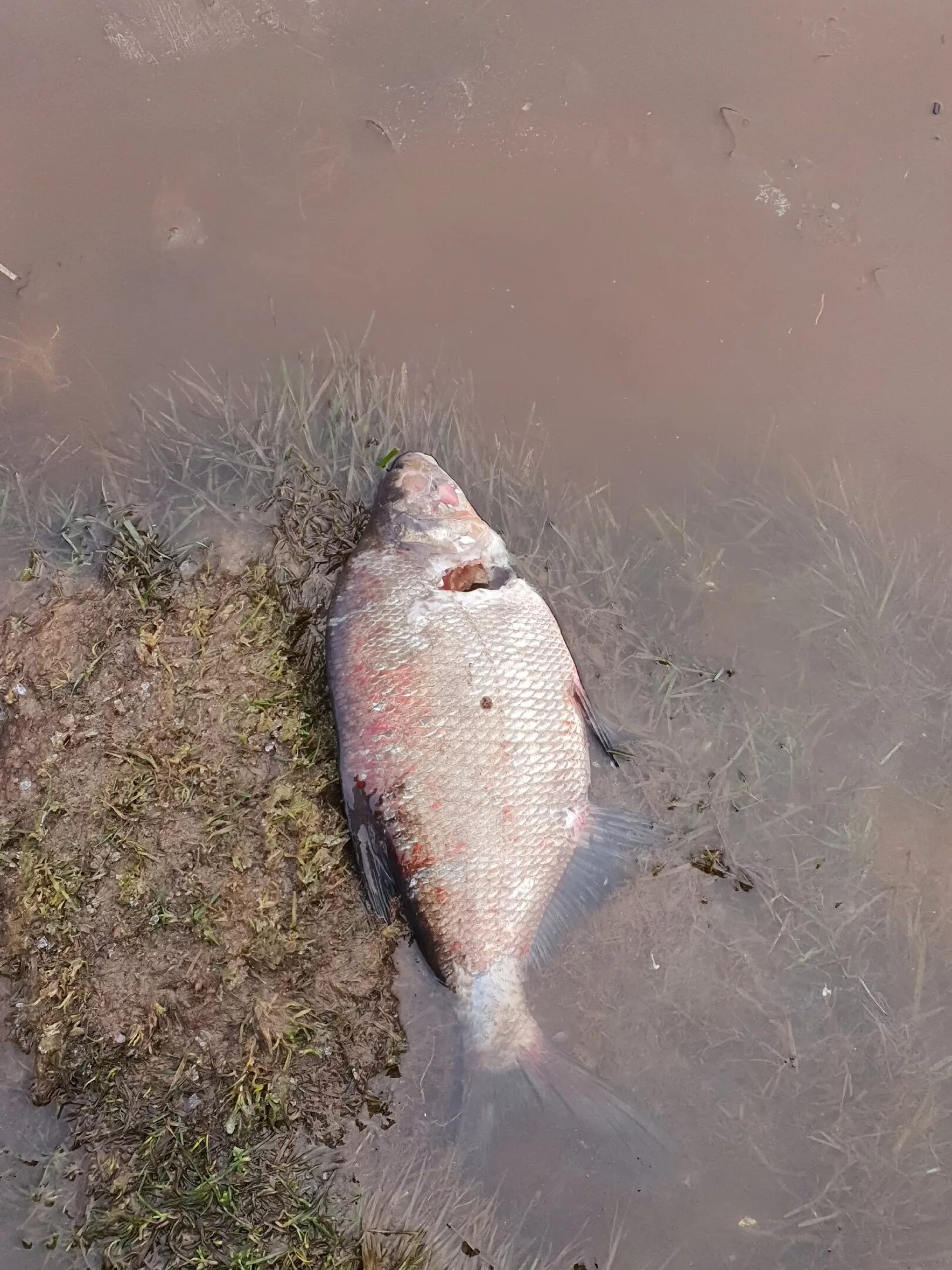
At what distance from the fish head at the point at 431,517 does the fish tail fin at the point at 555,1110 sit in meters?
1.68

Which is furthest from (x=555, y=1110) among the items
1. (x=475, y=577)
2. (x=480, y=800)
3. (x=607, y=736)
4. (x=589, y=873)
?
(x=475, y=577)

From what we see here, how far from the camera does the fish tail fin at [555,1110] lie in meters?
2.57

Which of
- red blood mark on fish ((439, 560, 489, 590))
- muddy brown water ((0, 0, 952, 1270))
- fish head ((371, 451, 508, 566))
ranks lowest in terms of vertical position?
red blood mark on fish ((439, 560, 489, 590))

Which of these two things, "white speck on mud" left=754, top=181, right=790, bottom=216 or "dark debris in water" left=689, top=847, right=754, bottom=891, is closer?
"dark debris in water" left=689, top=847, right=754, bottom=891

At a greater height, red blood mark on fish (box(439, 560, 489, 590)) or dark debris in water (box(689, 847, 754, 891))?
red blood mark on fish (box(439, 560, 489, 590))

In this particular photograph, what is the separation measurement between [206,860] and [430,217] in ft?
8.83

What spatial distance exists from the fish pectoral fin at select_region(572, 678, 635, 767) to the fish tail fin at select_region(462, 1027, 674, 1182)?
99cm

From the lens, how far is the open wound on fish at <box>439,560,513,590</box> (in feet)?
9.14

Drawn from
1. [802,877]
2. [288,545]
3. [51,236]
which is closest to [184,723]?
[288,545]

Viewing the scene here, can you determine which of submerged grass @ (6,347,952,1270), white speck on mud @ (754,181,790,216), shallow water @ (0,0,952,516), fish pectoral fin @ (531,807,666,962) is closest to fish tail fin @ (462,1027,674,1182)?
submerged grass @ (6,347,952,1270)

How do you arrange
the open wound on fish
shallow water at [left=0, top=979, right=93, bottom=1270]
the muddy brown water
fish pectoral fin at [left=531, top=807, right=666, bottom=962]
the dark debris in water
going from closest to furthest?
shallow water at [left=0, top=979, right=93, bottom=1270], fish pectoral fin at [left=531, top=807, right=666, bottom=962], the open wound on fish, the dark debris in water, the muddy brown water

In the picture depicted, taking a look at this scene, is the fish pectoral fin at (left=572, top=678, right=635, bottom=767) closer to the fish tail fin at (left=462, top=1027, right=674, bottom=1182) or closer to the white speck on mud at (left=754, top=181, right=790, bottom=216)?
the fish tail fin at (left=462, top=1027, right=674, bottom=1182)

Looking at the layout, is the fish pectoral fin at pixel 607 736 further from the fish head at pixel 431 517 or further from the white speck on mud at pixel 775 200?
the white speck on mud at pixel 775 200

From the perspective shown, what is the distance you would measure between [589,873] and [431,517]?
1391mm
